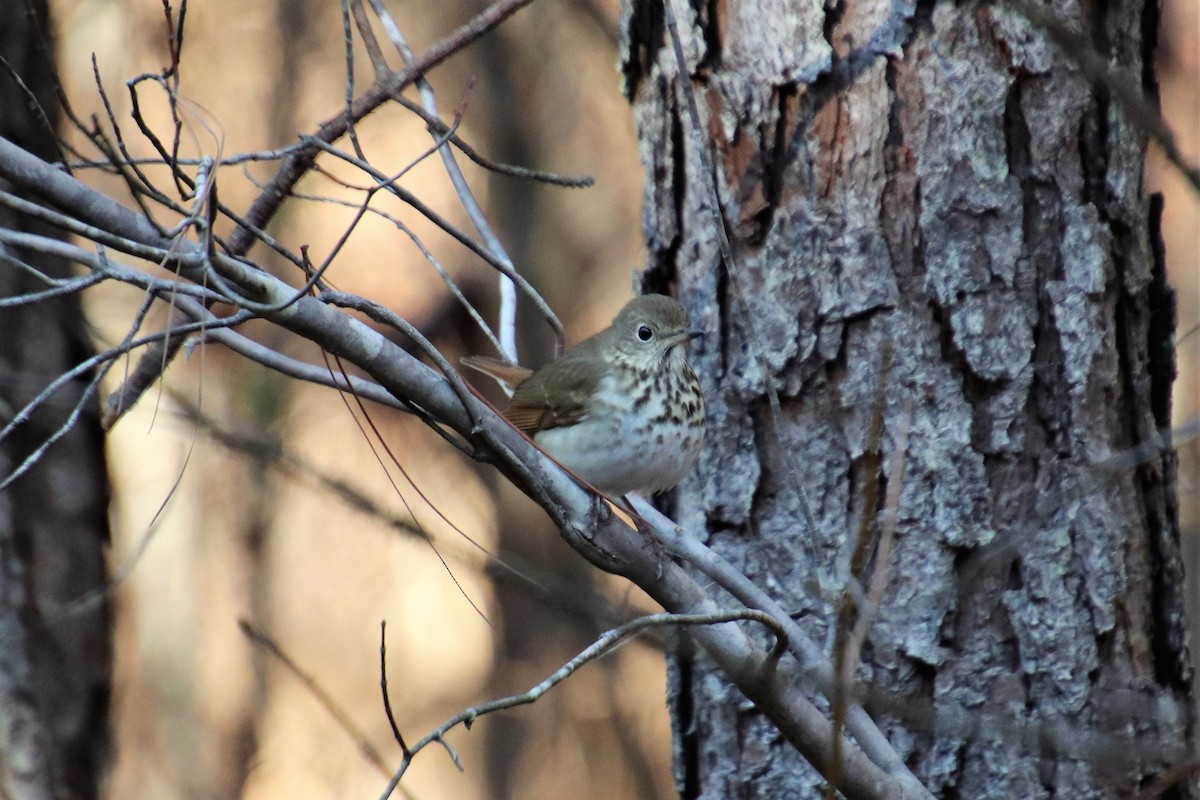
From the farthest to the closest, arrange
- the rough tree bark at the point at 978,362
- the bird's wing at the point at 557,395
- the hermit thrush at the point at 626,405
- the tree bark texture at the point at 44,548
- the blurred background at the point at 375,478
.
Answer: the blurred background at the point at 375,478 → the tree bark texture at the point at 44,548 → the bird's wing at the point at 557,395 → the hermit thrush at the point at 626,405 → the rough tree bark at the point at 978,362

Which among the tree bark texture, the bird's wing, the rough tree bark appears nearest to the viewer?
the rough tree bark

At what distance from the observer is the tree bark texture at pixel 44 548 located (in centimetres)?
378

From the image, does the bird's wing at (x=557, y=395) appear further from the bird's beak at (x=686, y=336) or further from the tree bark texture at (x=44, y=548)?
the tree bark texture at (x=44, y=548)

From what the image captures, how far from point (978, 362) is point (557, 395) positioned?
4.13ft

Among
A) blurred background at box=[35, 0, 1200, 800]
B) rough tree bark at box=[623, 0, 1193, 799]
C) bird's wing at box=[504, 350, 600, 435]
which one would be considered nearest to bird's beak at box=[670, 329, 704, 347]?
rough tree bark at box=[623, 0, 1193, 799]

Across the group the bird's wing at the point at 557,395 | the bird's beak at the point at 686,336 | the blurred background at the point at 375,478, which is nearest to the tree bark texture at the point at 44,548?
the bird's wing at the point at 557,395

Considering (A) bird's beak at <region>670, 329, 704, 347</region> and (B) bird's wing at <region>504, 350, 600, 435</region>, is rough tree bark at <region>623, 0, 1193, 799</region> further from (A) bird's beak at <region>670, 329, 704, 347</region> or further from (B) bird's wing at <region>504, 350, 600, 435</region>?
(B) bird's wing at <region>504, 350, 600, 435</region>

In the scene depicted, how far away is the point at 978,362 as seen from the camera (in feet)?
9.23

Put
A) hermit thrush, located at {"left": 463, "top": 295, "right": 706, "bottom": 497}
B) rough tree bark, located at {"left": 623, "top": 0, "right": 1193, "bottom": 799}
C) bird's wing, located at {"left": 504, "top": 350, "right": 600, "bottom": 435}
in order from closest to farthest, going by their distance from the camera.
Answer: rough tree bark, located at {"left": 623, "top": 0, "right": 1193, "bottom": 799} → hermit thrush, located at {"left": 463, "top": 295, "right": 706, "bottom": 497} → bird's wing, located at {"left": 504, "top": 350, "right": 600, "bottom": 435}

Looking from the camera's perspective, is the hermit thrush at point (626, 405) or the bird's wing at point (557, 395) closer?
the hermit thrush at point (626, 405)

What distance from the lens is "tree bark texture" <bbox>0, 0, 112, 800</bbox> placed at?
12.4 feet

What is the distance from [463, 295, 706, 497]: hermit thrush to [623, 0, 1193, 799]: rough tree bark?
303 mm

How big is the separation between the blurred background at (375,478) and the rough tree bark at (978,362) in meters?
3.33

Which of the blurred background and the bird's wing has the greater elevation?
the blurred background
